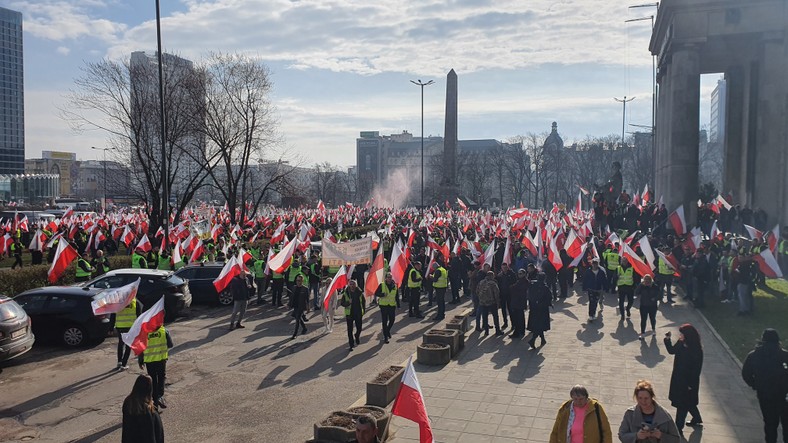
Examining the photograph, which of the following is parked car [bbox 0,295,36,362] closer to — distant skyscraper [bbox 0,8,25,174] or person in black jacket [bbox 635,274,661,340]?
person in black jacket [bbox 635,274,661,340]

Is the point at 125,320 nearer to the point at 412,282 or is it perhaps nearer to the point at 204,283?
the point at 204,283

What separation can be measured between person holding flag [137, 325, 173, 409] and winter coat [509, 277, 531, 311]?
742 centimetres

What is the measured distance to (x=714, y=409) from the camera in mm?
9562

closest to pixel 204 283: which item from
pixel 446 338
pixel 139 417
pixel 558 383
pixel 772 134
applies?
pixel 446 338

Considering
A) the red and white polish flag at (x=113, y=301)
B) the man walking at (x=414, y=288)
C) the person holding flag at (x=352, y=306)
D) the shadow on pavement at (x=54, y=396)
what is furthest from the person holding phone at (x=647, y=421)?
the man walking at (x=414, y=288)

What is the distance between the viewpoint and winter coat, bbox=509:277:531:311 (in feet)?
47.3

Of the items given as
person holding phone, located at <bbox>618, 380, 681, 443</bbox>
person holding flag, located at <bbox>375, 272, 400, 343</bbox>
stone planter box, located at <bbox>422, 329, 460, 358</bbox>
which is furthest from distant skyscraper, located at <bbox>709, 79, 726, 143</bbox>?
person holding phone, located at <bbox>618, 380, 681, 443</bbox>

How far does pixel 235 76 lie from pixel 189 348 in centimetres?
2626

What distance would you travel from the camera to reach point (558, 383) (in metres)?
11.1

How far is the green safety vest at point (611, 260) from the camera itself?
781 inches

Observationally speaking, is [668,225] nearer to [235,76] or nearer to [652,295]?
[652,295]

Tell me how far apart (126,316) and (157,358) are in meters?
2.55

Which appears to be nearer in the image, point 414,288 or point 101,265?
point 414,288

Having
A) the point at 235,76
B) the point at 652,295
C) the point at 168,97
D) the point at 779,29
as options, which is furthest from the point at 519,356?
the point at 235,76
